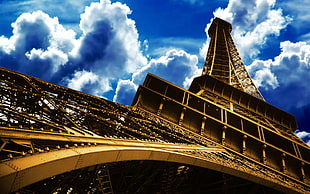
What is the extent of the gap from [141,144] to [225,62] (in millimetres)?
40556

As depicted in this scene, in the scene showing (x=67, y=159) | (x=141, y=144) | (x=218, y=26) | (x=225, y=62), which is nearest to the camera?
(x=67, y=159)

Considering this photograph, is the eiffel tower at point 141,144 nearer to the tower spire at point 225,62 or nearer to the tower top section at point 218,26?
the tower spire at point 225,62

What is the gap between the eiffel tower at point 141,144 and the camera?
15.3 feet

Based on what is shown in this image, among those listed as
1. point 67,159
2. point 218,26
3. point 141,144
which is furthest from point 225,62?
point 67,159

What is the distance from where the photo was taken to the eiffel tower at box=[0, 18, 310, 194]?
183 inches

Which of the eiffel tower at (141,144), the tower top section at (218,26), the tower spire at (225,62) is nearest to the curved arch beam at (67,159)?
the eiffel tower at (141,144)

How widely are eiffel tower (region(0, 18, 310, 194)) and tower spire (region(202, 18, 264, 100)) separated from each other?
295 inches

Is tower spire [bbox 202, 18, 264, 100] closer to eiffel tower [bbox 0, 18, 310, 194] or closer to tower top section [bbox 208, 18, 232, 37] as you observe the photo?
tower top section [bbox 208, 18, 232, 37]

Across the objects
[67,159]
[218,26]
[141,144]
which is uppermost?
[218,26]

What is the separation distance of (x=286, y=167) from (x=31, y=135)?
17.7m

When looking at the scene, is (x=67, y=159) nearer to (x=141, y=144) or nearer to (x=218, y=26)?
(x=141, y=144)

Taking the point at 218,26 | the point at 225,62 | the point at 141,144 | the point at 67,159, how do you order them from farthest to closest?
the point at 218,26, the point at 225,62, the point at 141,144, the point at 67,159

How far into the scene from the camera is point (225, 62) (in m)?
45.6

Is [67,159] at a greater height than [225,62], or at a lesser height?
lesser
